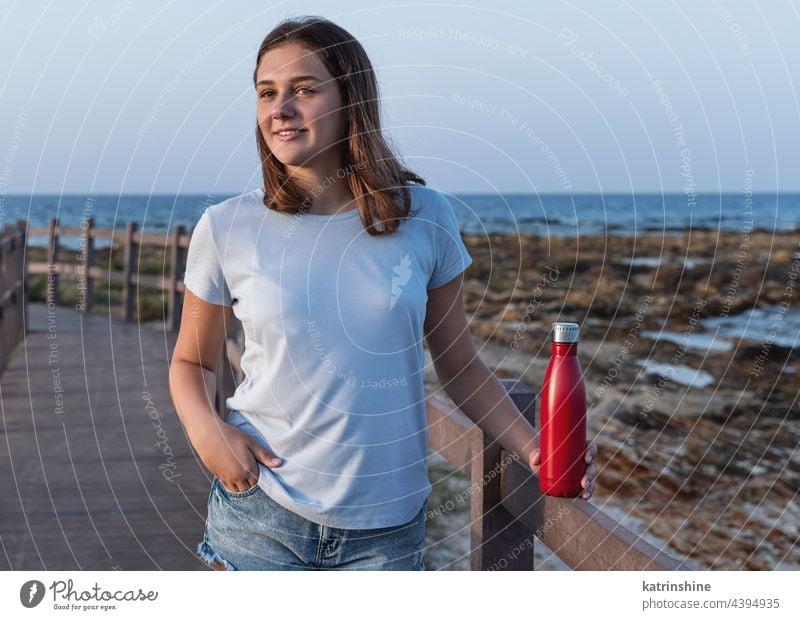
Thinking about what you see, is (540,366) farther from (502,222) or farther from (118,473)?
(502,222)

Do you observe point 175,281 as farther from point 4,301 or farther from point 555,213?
point 555,213

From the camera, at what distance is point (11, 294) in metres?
8.13

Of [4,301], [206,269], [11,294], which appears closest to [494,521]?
[206,269]

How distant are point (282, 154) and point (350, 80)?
0.17 m

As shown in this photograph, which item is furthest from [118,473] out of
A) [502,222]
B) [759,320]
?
[502,222]

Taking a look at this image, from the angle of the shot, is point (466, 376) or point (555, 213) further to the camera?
point (555, 213)

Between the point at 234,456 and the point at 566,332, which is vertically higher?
the point at 566,332

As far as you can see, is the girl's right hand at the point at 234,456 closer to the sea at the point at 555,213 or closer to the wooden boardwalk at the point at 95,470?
the wooden boardwalk at the point at 95,470

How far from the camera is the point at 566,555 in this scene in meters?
1.83

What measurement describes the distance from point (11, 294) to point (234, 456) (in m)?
7.07

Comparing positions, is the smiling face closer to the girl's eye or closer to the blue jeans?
the girl's eye

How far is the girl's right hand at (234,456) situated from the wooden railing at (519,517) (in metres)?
0.53

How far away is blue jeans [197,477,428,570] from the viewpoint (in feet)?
5.39

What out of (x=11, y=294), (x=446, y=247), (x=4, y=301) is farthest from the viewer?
(x=11, y=294)
